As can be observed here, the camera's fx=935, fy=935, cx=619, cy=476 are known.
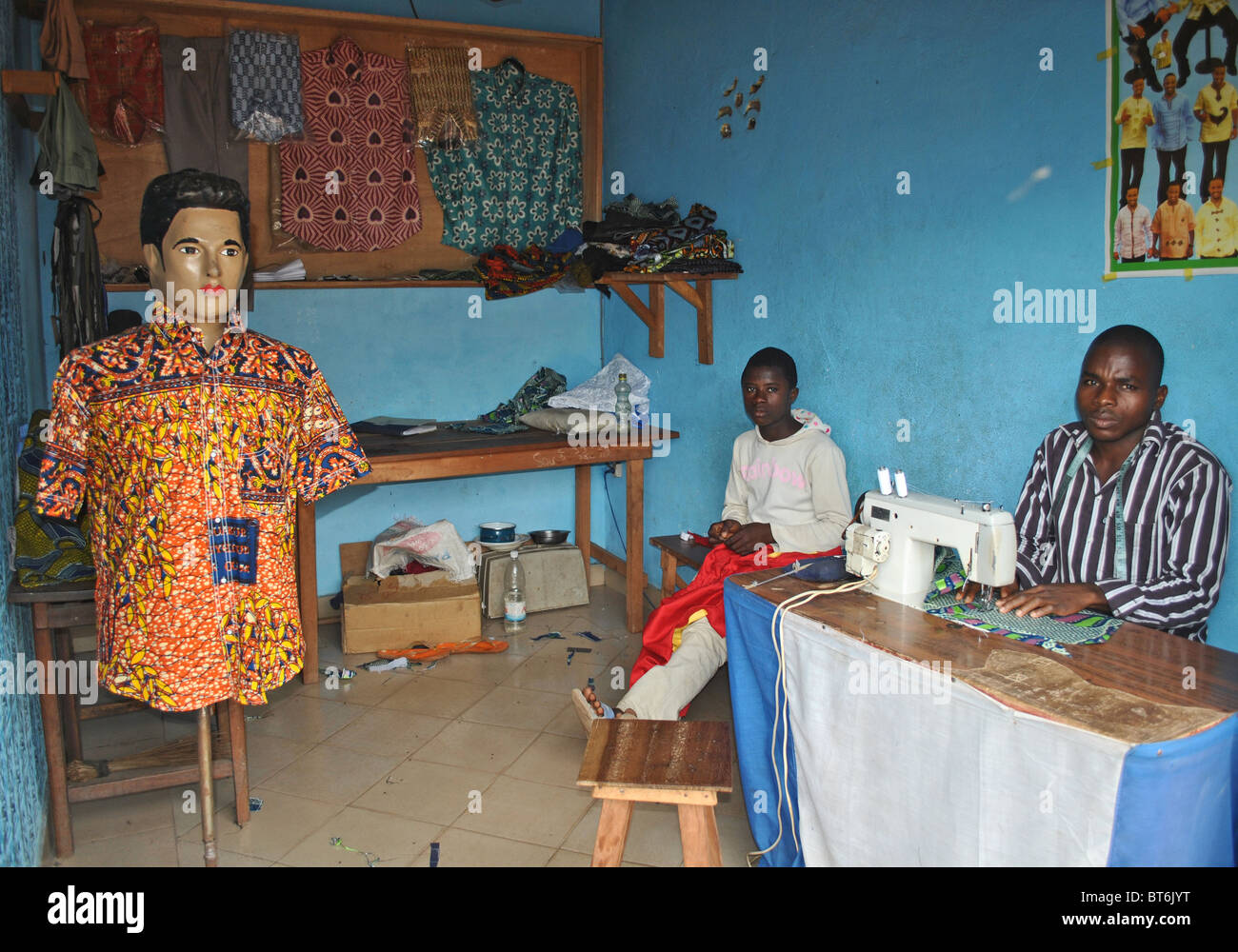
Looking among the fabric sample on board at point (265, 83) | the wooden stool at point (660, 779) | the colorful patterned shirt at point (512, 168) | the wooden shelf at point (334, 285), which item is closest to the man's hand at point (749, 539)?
the wooden stool at point (660, 779)

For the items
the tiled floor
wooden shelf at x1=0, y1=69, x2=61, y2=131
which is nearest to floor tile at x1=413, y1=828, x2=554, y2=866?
the tiled floor

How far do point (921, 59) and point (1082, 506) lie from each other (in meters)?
1.57

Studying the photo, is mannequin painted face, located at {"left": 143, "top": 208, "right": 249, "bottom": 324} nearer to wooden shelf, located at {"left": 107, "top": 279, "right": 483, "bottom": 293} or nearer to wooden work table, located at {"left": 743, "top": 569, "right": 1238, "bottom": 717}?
wooden work table, located at {"left": 743, "top": 569, "right": 1238, "bottom": 717}

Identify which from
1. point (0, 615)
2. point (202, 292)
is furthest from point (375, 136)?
point (0, 615)

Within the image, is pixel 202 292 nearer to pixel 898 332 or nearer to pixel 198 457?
pixel 198 457

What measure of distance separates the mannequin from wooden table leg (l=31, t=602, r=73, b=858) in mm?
327

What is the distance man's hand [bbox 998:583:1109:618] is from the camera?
6.97ft

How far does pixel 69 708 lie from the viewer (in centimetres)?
295

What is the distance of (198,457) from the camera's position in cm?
224

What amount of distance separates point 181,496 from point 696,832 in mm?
1430

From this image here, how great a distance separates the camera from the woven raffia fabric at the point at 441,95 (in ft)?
15.5

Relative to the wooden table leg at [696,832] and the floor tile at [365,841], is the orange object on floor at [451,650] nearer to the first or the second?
the floor tile at [365,841]

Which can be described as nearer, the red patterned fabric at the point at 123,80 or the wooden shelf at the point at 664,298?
the wooden shelf at the point at 664,298

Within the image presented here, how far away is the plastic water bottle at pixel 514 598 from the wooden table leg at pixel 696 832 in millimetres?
2521
